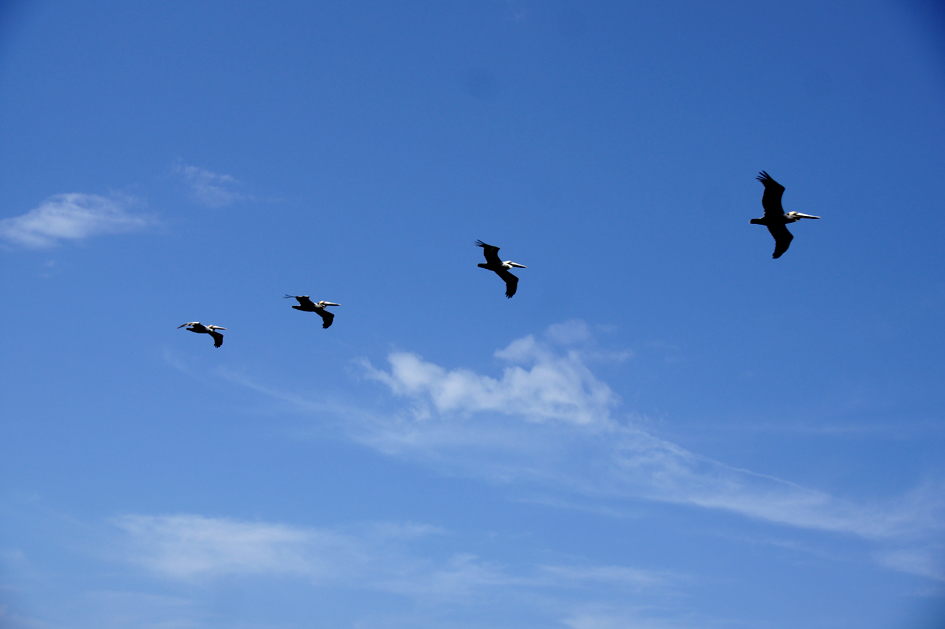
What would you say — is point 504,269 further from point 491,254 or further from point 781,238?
point 781,238

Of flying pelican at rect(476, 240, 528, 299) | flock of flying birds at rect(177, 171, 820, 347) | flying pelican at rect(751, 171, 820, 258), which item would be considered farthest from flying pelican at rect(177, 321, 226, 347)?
flying pelican at rect(751, 171, 820, 258)

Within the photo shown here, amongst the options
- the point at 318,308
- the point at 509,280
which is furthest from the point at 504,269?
the point at 318,308

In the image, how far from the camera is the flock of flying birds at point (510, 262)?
42.2 metres

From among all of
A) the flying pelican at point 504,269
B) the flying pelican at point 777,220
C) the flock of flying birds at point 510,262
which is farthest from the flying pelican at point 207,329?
the flying pelican at point 777,220

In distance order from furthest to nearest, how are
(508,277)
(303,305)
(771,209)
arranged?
1. (303,305)
2. (508,277)
3. (771,209)

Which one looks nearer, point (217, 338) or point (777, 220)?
point (777, 220)

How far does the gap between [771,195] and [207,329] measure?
3164 centimetres

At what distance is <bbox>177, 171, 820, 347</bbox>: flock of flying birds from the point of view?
42.2 metres

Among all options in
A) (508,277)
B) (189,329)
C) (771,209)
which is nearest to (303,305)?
(189,329)

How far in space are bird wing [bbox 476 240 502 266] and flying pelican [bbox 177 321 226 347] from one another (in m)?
17.0

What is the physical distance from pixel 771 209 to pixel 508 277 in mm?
13434

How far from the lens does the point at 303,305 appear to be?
52594 mm

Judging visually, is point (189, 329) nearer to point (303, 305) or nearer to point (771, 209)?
point (303, 305)

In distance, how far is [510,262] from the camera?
4869 cm
